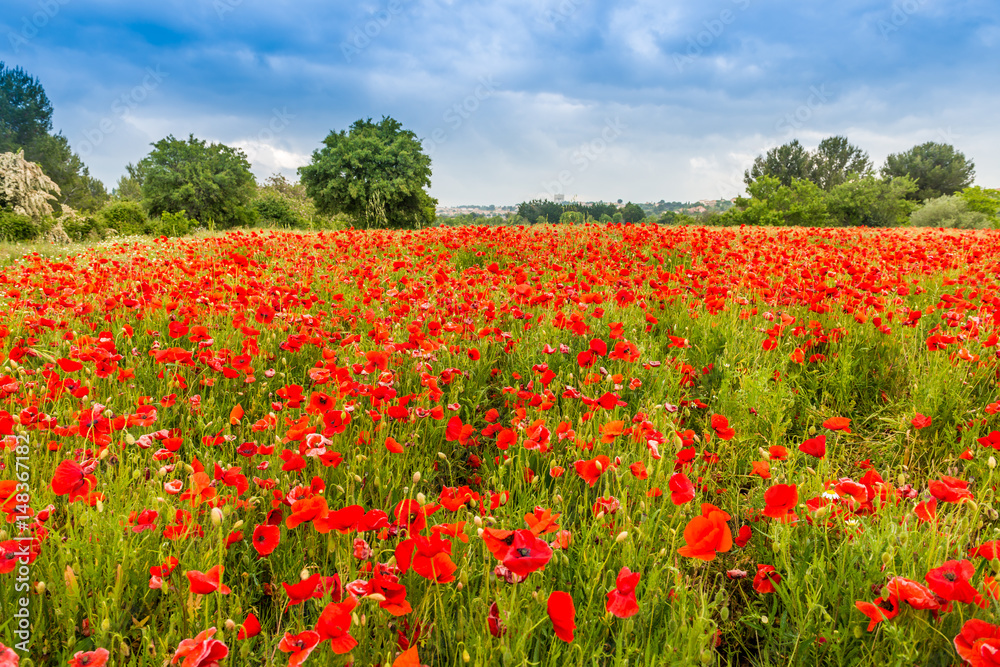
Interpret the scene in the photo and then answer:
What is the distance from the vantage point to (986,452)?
8.23 feet

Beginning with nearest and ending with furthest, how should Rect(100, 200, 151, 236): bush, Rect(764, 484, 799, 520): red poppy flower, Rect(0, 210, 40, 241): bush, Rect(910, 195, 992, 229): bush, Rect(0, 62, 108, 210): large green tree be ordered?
Rect(764, 484, 799, 520): red poppy flower, Rect(0, 210, 40, 241): bush, Rect(100, 200, 151, 236): bush, Rect(910, 195, 992, 229): bush, Rect(0, 62, 108, 210): large green tree

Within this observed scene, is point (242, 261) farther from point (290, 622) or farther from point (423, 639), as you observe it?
point (423, 639)

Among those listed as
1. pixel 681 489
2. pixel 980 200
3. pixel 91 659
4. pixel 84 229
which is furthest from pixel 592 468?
pixel 980 200

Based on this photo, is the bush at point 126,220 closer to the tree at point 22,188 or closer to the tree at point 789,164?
the tree at point 22,188

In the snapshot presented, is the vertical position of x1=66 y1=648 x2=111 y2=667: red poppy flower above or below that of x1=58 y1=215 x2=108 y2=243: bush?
below

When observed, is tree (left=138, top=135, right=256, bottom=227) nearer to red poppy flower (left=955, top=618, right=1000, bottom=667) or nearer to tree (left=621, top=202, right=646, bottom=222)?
red poppy flower (left=955, top=618, right=1000, bottom=667)

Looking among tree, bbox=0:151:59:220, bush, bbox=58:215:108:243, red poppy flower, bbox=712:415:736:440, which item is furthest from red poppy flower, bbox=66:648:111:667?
tree, bbox=0:151:59:220

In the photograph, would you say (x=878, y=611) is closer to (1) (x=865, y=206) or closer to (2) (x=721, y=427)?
(2) (x=721, y=427)

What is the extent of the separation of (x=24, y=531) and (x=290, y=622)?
87 centimetres

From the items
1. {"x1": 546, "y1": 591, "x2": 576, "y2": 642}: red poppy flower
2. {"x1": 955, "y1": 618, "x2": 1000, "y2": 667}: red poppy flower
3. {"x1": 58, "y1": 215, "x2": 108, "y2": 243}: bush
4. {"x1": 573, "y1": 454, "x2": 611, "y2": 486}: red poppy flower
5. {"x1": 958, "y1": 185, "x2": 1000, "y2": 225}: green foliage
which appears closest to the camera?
{"x1": 955, "y1": 618, "x2": 1000, "y2": 667}: red poppy flower

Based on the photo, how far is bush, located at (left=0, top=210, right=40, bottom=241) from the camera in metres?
16.7

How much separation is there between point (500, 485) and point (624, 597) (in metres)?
0.86

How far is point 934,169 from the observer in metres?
57.7

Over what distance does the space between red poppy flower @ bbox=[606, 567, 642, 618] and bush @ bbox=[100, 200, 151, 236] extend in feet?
84.2
